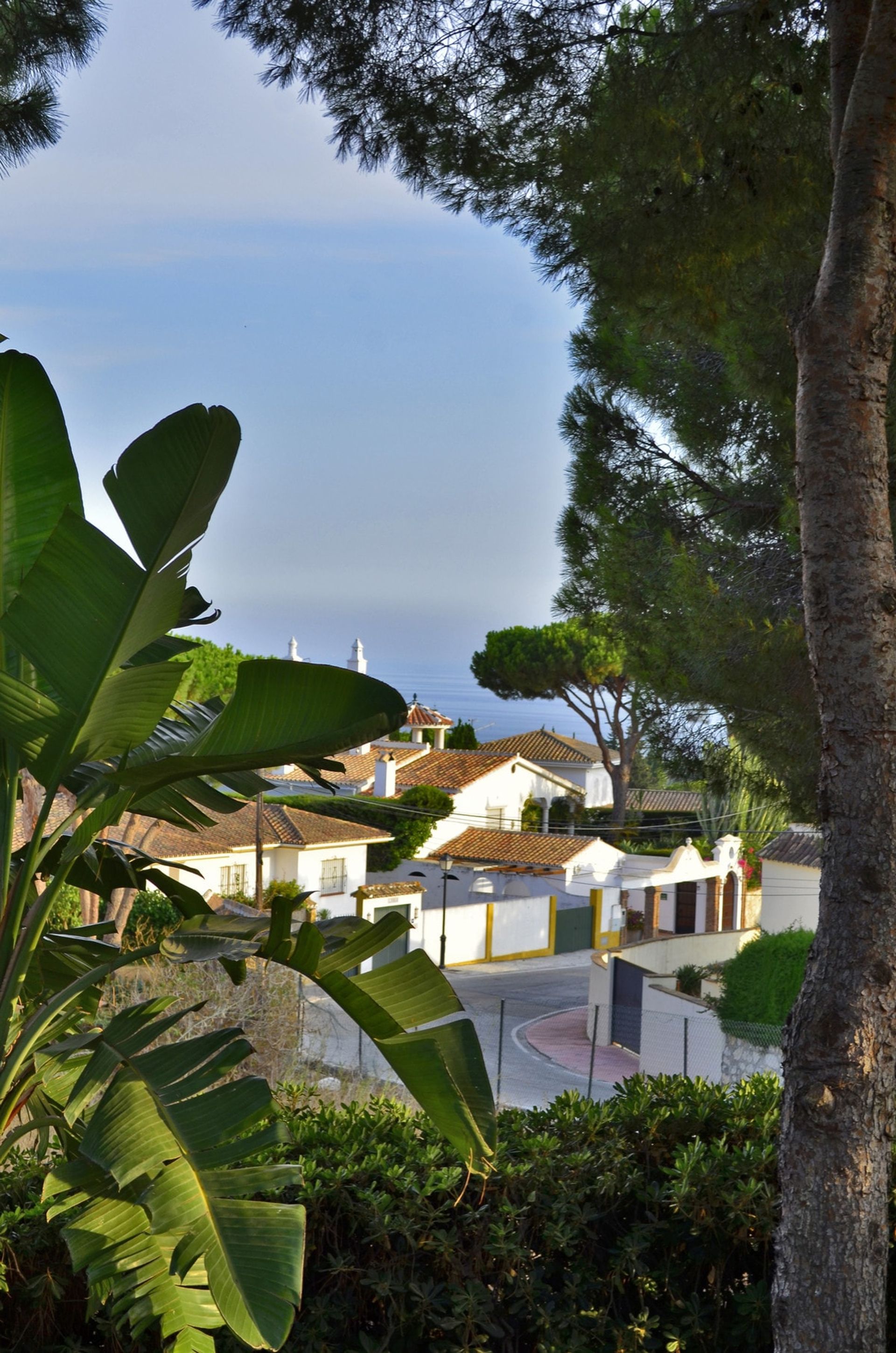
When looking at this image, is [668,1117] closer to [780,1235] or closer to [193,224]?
[780,1235]

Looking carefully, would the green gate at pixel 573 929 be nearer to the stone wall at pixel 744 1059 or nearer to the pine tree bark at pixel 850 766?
the stone wall at pixel 744 1059

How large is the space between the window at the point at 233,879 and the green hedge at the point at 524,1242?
24.3 metres

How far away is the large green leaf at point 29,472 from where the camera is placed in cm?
230

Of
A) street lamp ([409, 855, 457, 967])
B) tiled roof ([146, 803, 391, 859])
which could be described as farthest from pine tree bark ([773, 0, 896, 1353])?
tiled roof ([146, 803, 391, 859])

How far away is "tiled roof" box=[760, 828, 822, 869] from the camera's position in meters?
20.4

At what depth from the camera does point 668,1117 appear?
3.48 m

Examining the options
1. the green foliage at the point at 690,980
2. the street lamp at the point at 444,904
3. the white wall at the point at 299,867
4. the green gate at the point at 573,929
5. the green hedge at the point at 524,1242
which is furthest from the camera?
the green gate at the point at 573,929

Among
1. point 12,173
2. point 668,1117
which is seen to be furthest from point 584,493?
point 668,1117

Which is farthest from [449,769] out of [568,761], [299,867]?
[299,867]

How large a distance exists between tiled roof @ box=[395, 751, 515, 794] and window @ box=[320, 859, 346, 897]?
5773 mm

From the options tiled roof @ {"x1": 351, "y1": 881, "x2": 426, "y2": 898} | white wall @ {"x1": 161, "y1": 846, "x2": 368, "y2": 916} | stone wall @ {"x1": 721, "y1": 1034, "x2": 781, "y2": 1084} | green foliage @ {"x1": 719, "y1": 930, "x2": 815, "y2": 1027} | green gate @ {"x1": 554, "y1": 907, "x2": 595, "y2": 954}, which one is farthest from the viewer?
green gate @ {"x1": 554, "y1": 907, "x2": 595, "y2": 954}

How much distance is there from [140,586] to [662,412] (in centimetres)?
920

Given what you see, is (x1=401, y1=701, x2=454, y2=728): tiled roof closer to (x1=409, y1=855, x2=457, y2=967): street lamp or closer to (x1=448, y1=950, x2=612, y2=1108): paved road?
(x1=409, y1=855, x2=457, y2=967): street lamp

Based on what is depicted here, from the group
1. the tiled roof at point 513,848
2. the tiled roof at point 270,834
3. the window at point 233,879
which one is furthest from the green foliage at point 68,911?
the tiled roof at point 513,848
